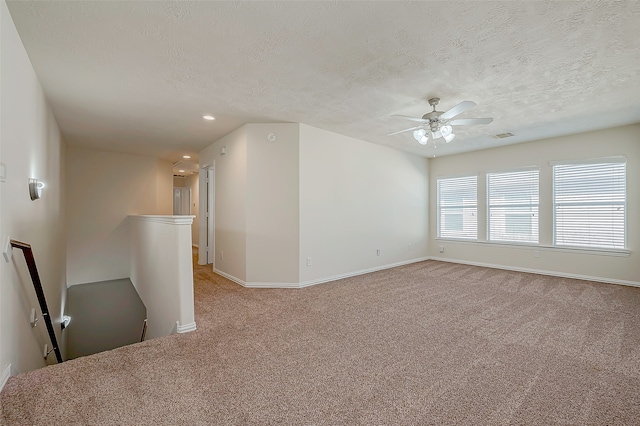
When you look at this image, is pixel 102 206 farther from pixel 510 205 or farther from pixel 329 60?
pixel 510 205

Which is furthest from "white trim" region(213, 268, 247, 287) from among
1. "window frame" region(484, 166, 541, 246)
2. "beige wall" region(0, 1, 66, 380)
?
"window frame" region(484, 166, 541, 246)

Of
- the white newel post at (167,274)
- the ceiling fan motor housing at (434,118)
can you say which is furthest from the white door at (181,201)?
the ceiling fan motor housing at (434,118)

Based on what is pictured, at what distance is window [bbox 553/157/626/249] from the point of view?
463 cm

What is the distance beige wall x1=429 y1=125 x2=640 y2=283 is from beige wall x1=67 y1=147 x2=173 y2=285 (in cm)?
730

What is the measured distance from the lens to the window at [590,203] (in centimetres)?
463

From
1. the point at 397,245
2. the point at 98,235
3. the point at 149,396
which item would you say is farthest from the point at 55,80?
the point at 397,245

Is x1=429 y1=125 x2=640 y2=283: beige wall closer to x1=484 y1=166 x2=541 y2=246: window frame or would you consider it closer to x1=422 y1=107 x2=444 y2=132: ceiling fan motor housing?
x1=484 y1=166 x2=541 y2=246: window frame

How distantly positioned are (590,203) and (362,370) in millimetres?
5432

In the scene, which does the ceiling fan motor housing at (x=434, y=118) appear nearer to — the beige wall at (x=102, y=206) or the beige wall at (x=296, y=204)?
the beige wall at (x=296, y=204)

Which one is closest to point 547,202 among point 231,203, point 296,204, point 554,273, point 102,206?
point 554,273

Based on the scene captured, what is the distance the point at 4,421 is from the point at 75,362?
0.68 metres

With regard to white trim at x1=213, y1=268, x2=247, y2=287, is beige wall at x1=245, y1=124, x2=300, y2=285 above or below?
above

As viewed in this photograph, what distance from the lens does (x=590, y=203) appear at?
488 cm

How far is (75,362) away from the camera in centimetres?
219
